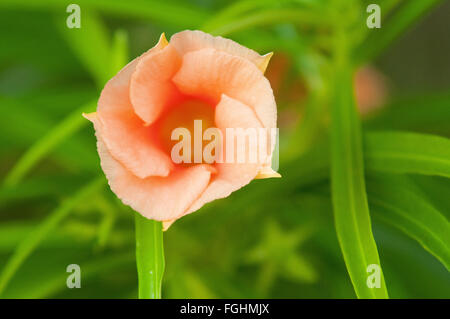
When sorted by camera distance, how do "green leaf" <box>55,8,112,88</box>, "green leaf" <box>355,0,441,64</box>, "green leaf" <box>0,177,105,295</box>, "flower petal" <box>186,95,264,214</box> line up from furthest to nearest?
1. "green leaf" <box>55,8,112,88</box>
2. "green leaf" <box>355,0,441,64</box>
3. "green leaf" <box>0,177,105,295</box>
4. "flower petal" <box>186,95,264,214</box>

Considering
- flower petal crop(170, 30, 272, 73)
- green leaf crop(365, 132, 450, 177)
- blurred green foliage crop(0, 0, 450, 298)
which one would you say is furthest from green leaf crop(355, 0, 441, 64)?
flower petal crop(170, 30, 272, 73)

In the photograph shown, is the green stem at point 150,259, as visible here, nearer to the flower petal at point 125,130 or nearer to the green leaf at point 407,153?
the flower petal at point 125,130

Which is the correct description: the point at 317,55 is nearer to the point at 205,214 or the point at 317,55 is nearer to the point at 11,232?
the point at 205,214

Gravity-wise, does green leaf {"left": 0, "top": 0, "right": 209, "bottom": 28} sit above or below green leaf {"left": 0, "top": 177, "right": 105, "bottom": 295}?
above

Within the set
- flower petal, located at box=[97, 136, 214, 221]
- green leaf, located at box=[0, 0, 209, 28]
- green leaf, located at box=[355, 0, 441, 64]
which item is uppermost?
green leaf, located at box=[0, 0, 209, 28]

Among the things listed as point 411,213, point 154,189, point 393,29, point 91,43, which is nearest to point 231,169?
point 154,189

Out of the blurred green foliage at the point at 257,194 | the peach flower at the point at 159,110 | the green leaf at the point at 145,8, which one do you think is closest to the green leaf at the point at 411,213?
the blurred green foliage at the point at 257,194

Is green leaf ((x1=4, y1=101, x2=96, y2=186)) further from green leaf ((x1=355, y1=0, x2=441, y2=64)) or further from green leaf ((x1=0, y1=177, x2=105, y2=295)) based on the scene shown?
green leaf ((x1=355, y1=0, x2=441, y2=64))
